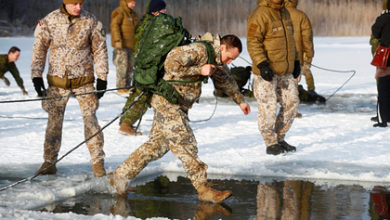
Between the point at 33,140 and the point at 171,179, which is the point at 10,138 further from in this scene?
the point at 171,179

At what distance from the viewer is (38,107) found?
1025cm

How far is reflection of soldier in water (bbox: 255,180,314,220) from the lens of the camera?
4.28m

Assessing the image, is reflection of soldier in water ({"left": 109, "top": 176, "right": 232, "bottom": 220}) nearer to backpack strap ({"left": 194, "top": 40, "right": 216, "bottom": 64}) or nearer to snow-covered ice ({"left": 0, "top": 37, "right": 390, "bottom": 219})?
snow-covered ice ({"left": 0, "top": 37, "right": 390, "bottom": 219})

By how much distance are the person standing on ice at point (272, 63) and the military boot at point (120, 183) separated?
211 centimetres

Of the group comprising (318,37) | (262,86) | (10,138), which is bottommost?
(318,37)

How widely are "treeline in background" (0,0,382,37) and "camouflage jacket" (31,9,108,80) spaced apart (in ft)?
70.2

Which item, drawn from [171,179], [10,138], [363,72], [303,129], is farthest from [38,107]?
[363,72]

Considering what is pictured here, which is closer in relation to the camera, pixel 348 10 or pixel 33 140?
pixel 33 140

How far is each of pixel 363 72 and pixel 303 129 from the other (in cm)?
880

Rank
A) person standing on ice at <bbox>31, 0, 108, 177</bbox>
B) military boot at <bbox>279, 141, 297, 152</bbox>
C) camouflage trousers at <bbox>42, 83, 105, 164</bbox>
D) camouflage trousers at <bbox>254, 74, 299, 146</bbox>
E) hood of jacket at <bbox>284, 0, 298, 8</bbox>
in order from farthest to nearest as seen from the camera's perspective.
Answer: hood of jacket at <bbox>284, 0, 298, 8</bbox>
military boot at <bbox>279, 141, 297, 152</bbox>
camouflage trousers at <bbox>254, 74, 299, 146</bbox>
camouflage trousers at <bbox>42, 83, 105, 164</bbox>
person standing on ice at <bbox>31, 0, 108, 177</bbox>

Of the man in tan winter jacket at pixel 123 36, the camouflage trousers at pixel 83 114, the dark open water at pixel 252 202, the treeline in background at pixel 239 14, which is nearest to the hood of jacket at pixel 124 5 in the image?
the man in tan winter jacket at pixel 123 36

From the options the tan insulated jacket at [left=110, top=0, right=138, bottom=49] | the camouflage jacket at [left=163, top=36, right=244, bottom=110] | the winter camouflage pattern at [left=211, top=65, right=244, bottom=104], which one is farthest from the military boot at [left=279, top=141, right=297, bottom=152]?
the tan insulated jacket at [left=110, top=0, right=138, bottom=49]

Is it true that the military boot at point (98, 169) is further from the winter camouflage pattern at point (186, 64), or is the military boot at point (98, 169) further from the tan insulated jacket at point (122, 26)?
the tan insulated jacket at point (122, 26)

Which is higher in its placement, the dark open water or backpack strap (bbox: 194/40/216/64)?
backpack strap (bbox: 194/40/216/64)
